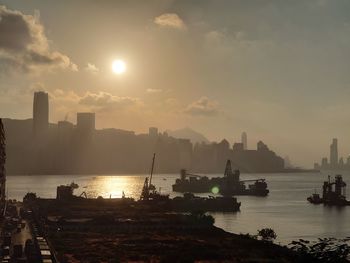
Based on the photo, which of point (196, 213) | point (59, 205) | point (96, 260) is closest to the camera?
point (96, 260)

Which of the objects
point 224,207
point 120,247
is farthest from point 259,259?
point 224,207

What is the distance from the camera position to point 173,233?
10169 centimetres

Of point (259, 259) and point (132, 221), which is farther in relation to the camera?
point (132, 221)

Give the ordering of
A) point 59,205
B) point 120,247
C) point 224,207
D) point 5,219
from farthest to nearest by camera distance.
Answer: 1. point 224,207
2. point 59,205
3. point 5,219
4. point 120,247

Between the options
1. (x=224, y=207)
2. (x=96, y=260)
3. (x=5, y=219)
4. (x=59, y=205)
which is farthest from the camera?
(x=224, y=207)

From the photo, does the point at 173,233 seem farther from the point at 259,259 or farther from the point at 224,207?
the point at 224,207

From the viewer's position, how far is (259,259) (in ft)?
250

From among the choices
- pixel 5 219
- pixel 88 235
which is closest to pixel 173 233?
pixel 88 235

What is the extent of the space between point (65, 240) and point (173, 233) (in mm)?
22352

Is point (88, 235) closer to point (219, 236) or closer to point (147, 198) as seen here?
point (219, 236)

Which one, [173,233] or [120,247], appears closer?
[120,247]

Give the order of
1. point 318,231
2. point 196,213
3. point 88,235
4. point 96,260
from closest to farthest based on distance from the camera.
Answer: point 96,260, point 88,235, point 196,213, point 318,231

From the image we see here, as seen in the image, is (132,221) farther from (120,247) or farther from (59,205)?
(59,205)

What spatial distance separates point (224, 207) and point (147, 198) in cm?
2735
